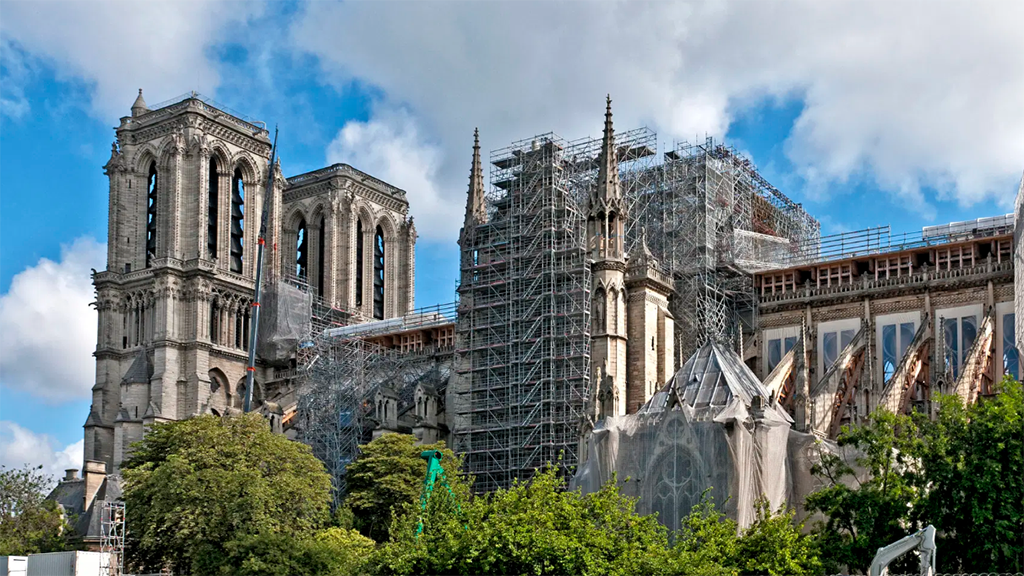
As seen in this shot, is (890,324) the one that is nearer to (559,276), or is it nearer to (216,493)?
(559,276)

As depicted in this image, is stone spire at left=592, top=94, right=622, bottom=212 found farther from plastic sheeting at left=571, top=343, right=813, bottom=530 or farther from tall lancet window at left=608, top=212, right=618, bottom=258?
plastic sheeting at left=571, top=343, right=813, bottom=530

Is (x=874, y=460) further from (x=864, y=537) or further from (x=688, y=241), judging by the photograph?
(x=688, y=241)

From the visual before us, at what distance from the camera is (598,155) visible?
6575cm

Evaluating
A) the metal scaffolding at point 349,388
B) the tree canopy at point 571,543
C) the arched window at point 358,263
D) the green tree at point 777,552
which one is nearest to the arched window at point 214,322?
the metal scaffolding at point 349,388

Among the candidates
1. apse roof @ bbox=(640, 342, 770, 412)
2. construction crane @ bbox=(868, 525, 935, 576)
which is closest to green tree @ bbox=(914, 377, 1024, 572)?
construction crane @ bbox=(868, 525, 935, 576)

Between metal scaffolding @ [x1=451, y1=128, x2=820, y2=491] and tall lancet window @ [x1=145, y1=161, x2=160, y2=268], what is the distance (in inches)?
963

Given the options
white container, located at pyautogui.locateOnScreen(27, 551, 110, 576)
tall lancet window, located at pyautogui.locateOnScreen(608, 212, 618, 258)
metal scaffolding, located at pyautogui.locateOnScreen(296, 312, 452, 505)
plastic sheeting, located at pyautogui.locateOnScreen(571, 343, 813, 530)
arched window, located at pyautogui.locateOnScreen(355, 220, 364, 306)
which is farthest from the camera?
arched window, located at pyautogui.locateOnScreen(355, 220, 364, 306)

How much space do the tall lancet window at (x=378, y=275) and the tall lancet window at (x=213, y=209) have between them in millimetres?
14826

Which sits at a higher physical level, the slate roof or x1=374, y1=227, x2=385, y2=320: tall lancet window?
x1=374, y1=227, x2=385, y2=320: tall lancet window

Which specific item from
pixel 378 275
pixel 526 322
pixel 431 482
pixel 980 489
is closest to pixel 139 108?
pixel 378 275

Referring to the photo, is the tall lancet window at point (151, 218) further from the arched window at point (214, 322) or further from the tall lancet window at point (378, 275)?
the tall lancet window at point (378, 275)

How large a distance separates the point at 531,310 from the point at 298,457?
11169 mm

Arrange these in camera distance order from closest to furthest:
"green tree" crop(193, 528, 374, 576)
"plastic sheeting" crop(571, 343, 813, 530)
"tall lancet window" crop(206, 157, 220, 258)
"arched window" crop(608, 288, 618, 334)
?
"green tree" crop(193, 528, 374, 576) → "plastic sheeting" crop(571, 343, 813, 530) → "arched window" crop(608, 288, 618, 334) → "tall lancet window" crop(206, 157, 220, 258)

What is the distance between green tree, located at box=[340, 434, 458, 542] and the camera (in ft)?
195
